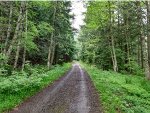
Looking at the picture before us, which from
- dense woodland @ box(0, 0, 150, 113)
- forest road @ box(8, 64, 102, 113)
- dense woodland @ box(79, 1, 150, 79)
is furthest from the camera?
dense woodland @ box(79, 1, 150, 79)

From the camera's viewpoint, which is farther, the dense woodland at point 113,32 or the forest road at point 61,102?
the dense woodland at point 113,32

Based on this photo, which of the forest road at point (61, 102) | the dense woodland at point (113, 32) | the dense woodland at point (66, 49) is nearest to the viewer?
the forest road at point (61, 102)

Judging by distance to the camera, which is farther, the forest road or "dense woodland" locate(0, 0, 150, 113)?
"dense woodland" locate(0, 0, 150, 113)

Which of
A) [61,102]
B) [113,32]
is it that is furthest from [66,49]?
[61,102]

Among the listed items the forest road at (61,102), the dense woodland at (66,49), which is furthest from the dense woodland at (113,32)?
the forest road at (61,102)

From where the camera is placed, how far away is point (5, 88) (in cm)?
1449

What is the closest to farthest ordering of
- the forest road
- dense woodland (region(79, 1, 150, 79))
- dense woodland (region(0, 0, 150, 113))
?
the forest road → dense woodland (region(0, 0, 150, 113)) → dense woodland (region(79, 1, 150, 79))

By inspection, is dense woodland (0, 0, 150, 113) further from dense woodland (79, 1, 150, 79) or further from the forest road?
the forest road

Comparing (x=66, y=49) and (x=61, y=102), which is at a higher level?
(x=66, y=49)

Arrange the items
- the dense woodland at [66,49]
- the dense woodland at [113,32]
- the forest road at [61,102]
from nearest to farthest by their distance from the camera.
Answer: the forest road at [61,102] < the dense woodland at [66,49] < the dense woodland at [113,32]

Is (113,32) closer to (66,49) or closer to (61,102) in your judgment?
(66,49)

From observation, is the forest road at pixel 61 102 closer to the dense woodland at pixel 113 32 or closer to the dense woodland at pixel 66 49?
the dense woodland at pixel 66 49

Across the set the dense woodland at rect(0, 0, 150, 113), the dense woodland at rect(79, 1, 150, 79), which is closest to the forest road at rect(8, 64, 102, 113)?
the dense woodland at rect(0, 0, 150, 113)

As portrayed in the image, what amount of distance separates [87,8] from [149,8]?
1223cm
